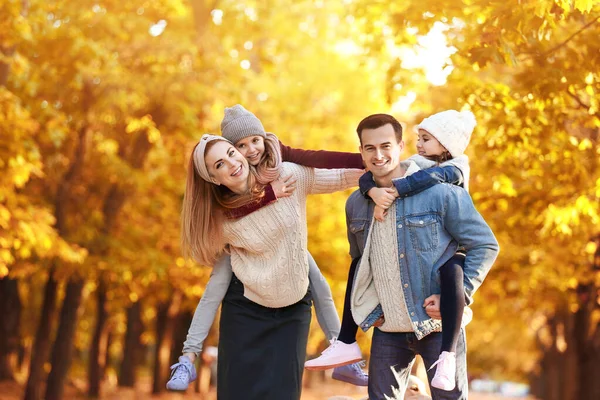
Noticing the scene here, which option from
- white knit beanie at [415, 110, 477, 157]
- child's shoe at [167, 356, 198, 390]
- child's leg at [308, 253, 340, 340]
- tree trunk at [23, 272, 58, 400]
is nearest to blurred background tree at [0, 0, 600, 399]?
tree trunk at [23, 272, 58, 400]

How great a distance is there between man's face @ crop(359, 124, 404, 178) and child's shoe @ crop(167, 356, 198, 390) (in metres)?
1.68

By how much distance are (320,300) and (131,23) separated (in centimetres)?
1082

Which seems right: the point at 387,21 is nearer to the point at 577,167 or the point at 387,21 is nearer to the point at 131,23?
the point at 577,167

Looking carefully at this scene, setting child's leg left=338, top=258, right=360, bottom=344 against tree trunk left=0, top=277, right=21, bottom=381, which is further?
tree trunk left=0, top=277, right=21, bottom=381

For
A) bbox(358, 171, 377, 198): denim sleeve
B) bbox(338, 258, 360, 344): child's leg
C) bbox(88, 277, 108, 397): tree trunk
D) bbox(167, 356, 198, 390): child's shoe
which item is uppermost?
bbox(358, 171, 377, 198): denim sleeve

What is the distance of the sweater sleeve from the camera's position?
17.4ft

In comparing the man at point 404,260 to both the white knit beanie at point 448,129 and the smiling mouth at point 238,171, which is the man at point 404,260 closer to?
the white knit beanie at point 448,129

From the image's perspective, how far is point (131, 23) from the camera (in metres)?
15.3

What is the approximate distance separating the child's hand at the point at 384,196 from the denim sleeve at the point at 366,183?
73 mm

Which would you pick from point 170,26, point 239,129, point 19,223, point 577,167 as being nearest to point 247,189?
point 239,129

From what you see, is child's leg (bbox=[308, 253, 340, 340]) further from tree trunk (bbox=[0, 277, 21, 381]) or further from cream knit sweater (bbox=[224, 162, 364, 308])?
tree trunk (bbox=[0, 277, 21, 381])

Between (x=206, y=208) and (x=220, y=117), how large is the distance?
433 inches

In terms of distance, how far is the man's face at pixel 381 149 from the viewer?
4.61 metres

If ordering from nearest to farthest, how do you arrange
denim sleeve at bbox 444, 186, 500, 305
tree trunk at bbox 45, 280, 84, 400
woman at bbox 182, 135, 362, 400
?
denim sleeve at bbox 444, 186, 500, 305, woman at bbox 182, 135, 362, 400, tree trunk at bbox 45, 280, 84, 400
